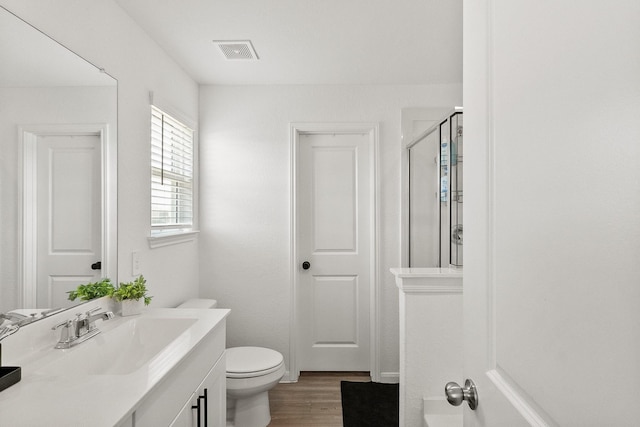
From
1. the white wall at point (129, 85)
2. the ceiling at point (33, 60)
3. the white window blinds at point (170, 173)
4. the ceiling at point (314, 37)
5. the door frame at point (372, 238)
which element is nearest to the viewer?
the ceiling at point (33, 60)

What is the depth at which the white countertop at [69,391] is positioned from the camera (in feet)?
2.96

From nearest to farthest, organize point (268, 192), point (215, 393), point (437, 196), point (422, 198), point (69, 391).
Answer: point (69, 391), point (215, 393), point (437, 196), point (422, 198), point (268, 192)

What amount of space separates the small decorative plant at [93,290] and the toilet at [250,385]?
3.07 feet

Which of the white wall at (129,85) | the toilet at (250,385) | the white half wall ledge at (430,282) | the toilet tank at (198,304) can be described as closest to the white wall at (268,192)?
the toilet tank at (198,304)

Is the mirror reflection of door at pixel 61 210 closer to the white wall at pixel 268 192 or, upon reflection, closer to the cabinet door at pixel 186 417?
the cabinet door at pixel 186 417

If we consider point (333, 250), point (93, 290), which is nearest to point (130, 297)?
point (93, 290)

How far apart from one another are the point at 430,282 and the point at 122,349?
143cm

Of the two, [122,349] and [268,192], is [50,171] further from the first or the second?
[268,192]

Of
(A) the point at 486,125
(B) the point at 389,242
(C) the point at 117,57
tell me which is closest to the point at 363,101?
(B) the point at 389,242

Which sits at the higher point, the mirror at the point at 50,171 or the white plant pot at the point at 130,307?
the mirror at the point at 50,171

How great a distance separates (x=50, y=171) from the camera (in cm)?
147

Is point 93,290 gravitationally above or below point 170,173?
below

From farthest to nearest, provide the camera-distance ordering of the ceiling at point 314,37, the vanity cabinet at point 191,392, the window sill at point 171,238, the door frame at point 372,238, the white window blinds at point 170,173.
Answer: the door frame at point 372,238 → the white window blinds at point 170,173 → the window sill at point 171,238 → the ceiling at point 314,37 → the vanity cabinet at point 191,392

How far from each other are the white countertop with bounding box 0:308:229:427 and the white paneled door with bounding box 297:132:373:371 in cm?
192
